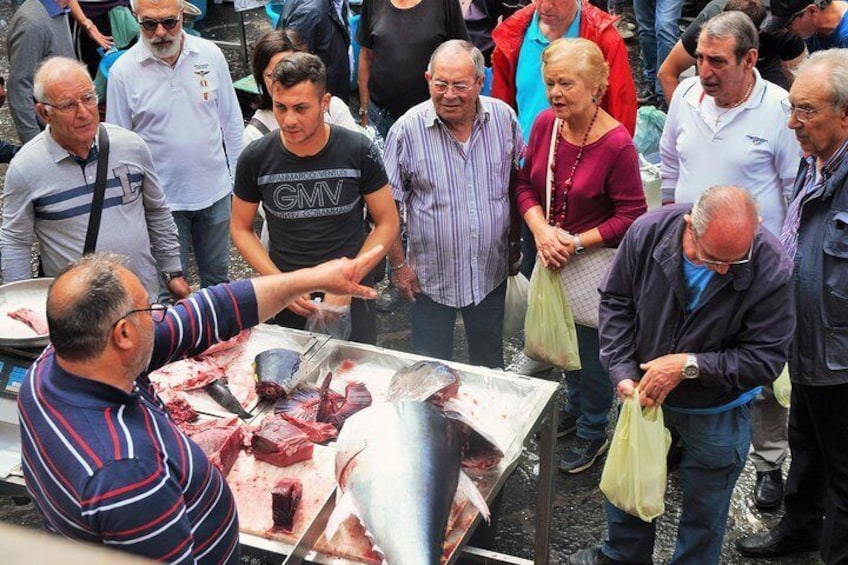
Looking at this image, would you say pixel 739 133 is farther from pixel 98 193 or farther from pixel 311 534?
pixel 98 193

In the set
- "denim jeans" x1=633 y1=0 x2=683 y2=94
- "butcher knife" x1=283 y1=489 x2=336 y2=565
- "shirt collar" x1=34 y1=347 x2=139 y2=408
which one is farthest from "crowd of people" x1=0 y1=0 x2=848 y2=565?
"denim jeans" x1=633 y1=0 x2=683 y2=94

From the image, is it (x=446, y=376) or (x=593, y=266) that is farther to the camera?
(x=593, y=266)

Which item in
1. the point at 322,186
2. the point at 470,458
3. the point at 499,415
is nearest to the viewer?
the point at 470,458

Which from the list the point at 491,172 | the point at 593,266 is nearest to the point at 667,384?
the point at 593,266

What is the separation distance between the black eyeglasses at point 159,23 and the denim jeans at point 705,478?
9.90ft

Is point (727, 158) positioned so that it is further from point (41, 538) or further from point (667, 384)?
point (41, 538)

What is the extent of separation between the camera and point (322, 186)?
411 cm

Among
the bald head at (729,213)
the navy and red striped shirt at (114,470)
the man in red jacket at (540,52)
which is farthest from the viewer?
the man in red jacket at (540,52)

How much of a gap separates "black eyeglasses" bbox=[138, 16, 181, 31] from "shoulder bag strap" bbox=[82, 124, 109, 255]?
82cm

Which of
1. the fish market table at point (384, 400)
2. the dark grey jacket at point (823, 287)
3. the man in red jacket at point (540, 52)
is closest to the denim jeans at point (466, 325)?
the fish market table at point (384, 400)

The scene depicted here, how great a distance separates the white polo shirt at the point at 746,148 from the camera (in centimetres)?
413

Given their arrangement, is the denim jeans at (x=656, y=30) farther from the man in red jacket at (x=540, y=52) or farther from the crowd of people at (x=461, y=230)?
the man in red jacket at (x=540, y=52)

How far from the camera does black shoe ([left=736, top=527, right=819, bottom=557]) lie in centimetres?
416

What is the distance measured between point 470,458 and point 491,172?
1.58 meters
